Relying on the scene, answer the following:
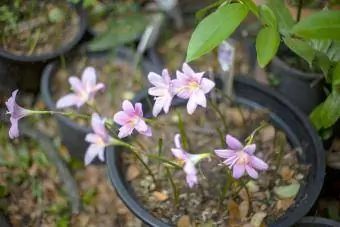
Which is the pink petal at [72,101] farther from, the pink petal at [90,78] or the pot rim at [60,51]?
the pot rim at [60,51]

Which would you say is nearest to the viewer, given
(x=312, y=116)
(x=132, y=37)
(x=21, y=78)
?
(x=312, y=116)

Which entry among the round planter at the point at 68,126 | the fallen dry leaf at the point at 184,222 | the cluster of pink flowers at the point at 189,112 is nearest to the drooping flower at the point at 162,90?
the cluster of pink flowers at the point at 189,112

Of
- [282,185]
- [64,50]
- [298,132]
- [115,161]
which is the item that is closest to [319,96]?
[298,132]

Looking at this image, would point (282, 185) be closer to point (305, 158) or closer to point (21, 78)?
point (305, 158)

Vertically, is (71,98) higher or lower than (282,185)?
higher

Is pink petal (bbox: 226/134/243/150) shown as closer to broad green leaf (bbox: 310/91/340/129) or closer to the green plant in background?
the green plant in background

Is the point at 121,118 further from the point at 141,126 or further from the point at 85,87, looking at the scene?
the point at 85,87
